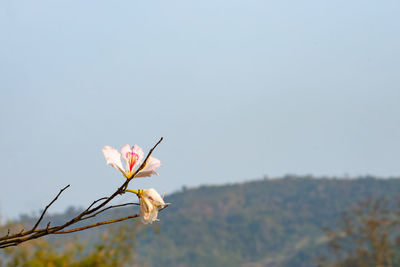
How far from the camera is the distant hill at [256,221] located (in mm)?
34875

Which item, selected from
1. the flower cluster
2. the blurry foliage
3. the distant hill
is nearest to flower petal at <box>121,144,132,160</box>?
the flower cluster

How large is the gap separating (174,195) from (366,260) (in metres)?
30.9

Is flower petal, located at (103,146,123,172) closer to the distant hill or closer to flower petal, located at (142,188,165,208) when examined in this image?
A: flower petal, located at (142,188,165,208)

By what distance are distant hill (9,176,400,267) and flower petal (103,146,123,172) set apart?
3054 cm

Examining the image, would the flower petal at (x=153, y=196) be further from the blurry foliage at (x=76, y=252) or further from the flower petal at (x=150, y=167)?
the blurry foliage at (x=76, y=252)

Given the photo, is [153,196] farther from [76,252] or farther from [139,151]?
[76,252]

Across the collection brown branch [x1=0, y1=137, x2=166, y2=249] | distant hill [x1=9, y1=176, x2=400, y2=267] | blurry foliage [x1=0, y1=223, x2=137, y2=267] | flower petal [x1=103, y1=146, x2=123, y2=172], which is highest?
distant hill [x1=9, y1=176, x2=400, y2=267]

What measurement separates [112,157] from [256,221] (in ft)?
129

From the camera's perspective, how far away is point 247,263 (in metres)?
35.6

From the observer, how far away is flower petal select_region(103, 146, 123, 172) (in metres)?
0.81

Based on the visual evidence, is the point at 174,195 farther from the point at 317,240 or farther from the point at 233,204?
the point at 317,240

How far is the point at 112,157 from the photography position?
82cm

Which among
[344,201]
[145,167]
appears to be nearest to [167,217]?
[344,201]

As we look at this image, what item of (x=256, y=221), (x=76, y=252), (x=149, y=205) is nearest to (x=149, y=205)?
(x=149, y=205)
